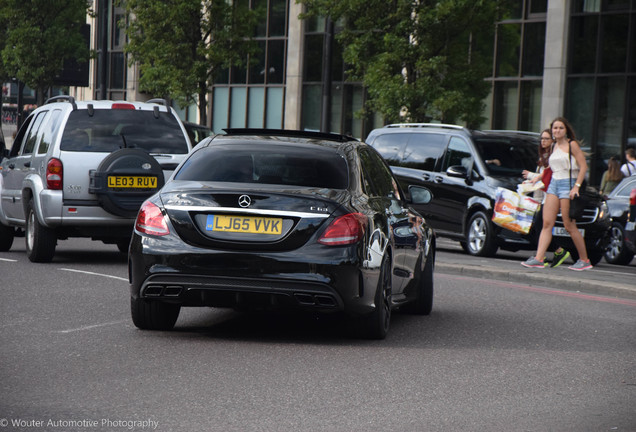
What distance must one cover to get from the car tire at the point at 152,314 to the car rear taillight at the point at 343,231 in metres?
1.38

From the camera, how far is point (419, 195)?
9.48 meters

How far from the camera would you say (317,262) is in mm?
7336

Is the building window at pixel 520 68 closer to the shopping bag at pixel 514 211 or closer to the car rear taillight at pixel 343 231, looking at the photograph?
the shopping bag at pixel 514 211

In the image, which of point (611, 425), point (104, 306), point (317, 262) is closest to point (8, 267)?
point (104, 306)

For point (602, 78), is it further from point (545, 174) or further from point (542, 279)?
point (542, 279)

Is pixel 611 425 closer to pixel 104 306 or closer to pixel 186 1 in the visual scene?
pixel 104 306

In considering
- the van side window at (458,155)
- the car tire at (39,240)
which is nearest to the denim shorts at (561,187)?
the van side window at (458,155)

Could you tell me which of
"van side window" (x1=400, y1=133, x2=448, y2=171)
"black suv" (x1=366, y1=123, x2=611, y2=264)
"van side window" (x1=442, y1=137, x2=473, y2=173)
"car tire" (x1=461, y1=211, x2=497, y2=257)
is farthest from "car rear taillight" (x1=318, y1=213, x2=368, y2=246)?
"van side window" (x1=400, y1=133, x2=448, y2=171)

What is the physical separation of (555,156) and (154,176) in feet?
16.2

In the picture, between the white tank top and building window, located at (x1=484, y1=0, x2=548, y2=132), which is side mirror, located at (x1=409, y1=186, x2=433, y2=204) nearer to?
the white tank top

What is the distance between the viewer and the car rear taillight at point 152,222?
7570 mm

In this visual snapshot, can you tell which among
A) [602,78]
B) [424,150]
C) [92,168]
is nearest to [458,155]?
[424,150]

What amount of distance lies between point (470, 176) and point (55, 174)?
22.6ft

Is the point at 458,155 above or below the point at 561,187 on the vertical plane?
above
